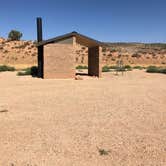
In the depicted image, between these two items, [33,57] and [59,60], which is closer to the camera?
[59,60]

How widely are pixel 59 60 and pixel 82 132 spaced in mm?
19313

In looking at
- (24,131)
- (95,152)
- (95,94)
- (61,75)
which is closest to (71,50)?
(61,75)

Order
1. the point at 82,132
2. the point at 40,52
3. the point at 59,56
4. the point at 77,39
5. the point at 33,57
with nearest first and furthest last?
the point at 82,132 < the point at 59,56 < the point at 40,52 < the point at 77,39 < the point at 33,57

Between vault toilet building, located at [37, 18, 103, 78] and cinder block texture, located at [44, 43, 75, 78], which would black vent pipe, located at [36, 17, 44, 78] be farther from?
cinder block texture, located at [44, 43, 75, 78]

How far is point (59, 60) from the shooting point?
28297mm

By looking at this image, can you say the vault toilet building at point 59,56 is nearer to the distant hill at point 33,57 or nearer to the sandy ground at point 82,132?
the sandy ground at point 82,132

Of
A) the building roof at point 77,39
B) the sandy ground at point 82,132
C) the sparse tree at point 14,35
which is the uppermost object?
the sparse tree at point 14,35

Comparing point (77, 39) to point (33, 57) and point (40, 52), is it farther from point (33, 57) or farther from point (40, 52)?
point (33, 57)

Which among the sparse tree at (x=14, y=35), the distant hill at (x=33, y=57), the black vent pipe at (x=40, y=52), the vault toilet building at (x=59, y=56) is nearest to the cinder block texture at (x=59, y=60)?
the vault toilet building at (x=59, y=56)

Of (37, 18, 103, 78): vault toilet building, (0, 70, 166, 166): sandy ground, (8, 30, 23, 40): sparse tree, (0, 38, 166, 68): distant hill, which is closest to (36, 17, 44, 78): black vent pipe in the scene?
(37, 18, 103, 78): vault toilet building

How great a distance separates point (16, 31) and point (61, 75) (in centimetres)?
7380

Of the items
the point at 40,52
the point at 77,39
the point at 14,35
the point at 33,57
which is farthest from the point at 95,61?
the point at 14,35

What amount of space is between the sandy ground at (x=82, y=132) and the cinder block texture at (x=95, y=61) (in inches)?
595

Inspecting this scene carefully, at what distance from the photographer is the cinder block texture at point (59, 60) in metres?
28.2
